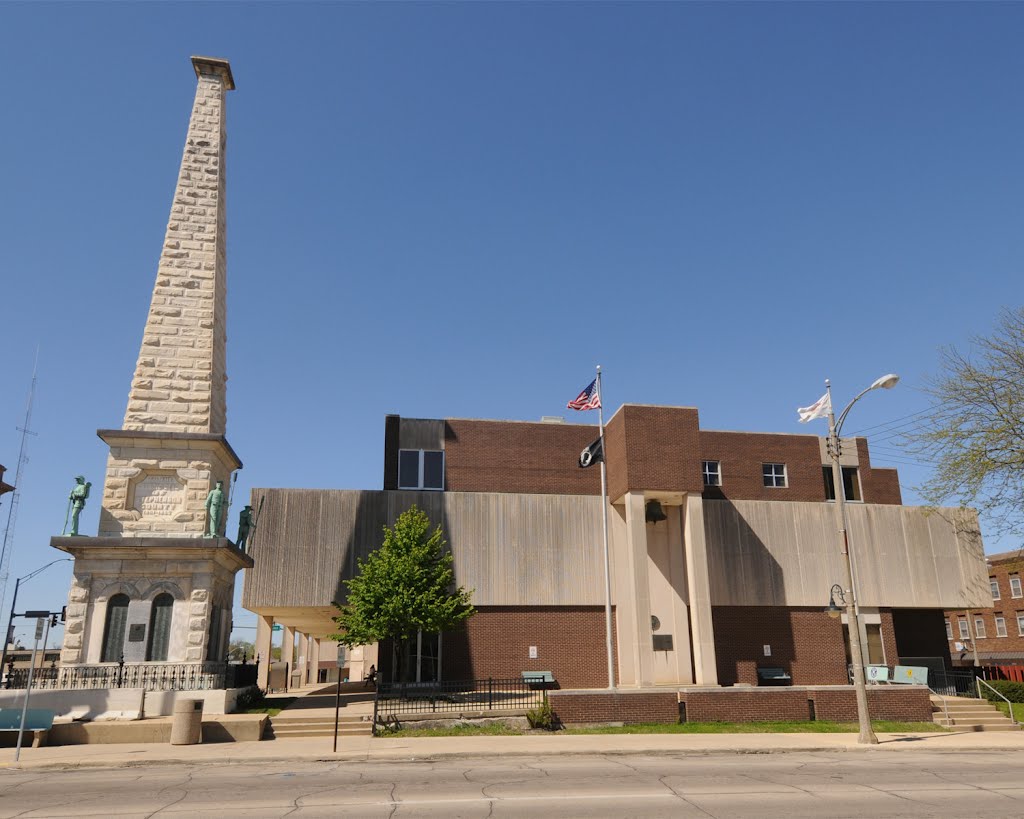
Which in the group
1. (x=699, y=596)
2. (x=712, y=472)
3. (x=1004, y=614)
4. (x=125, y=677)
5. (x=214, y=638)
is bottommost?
(x=125, y=677)

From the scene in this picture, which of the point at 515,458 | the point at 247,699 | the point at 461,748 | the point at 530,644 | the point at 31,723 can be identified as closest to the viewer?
the point at 461,748

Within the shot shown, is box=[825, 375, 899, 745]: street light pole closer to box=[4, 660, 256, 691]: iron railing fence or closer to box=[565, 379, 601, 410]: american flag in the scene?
box=[565, 379, 601, 410]: american flag

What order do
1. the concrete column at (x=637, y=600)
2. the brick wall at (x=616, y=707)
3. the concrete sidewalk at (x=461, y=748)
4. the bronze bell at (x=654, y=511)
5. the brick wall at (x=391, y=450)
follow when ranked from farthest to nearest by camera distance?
the brick wall at (x=391, y=450), the bronze bell at (x=654, y=511), the concrete column at (x=637, y=600), the brick wall at (x=616, y=707), the concrete sidewalk at (x=461, y=748)

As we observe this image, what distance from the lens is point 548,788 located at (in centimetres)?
1289

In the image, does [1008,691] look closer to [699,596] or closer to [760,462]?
[699,596]

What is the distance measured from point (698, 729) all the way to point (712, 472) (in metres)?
17.2

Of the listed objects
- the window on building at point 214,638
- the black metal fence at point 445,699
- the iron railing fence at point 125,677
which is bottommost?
the black metal fence at point 445,699

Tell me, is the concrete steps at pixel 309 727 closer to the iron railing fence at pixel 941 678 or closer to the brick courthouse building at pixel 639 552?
the brick courthouse building at pixel 639 552

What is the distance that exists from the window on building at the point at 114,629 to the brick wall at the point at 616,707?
41.7ft

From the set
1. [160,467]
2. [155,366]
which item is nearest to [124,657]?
[160,467]

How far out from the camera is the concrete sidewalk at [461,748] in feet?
56.4

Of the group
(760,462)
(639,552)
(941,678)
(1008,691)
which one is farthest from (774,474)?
(1008,691)

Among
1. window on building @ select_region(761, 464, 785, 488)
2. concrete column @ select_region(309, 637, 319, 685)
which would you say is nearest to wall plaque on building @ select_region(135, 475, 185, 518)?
window on building @ select_region(761, 464, 785, 488)

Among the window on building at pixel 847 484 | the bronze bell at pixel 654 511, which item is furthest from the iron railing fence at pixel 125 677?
the window on building at pixel 847 484
